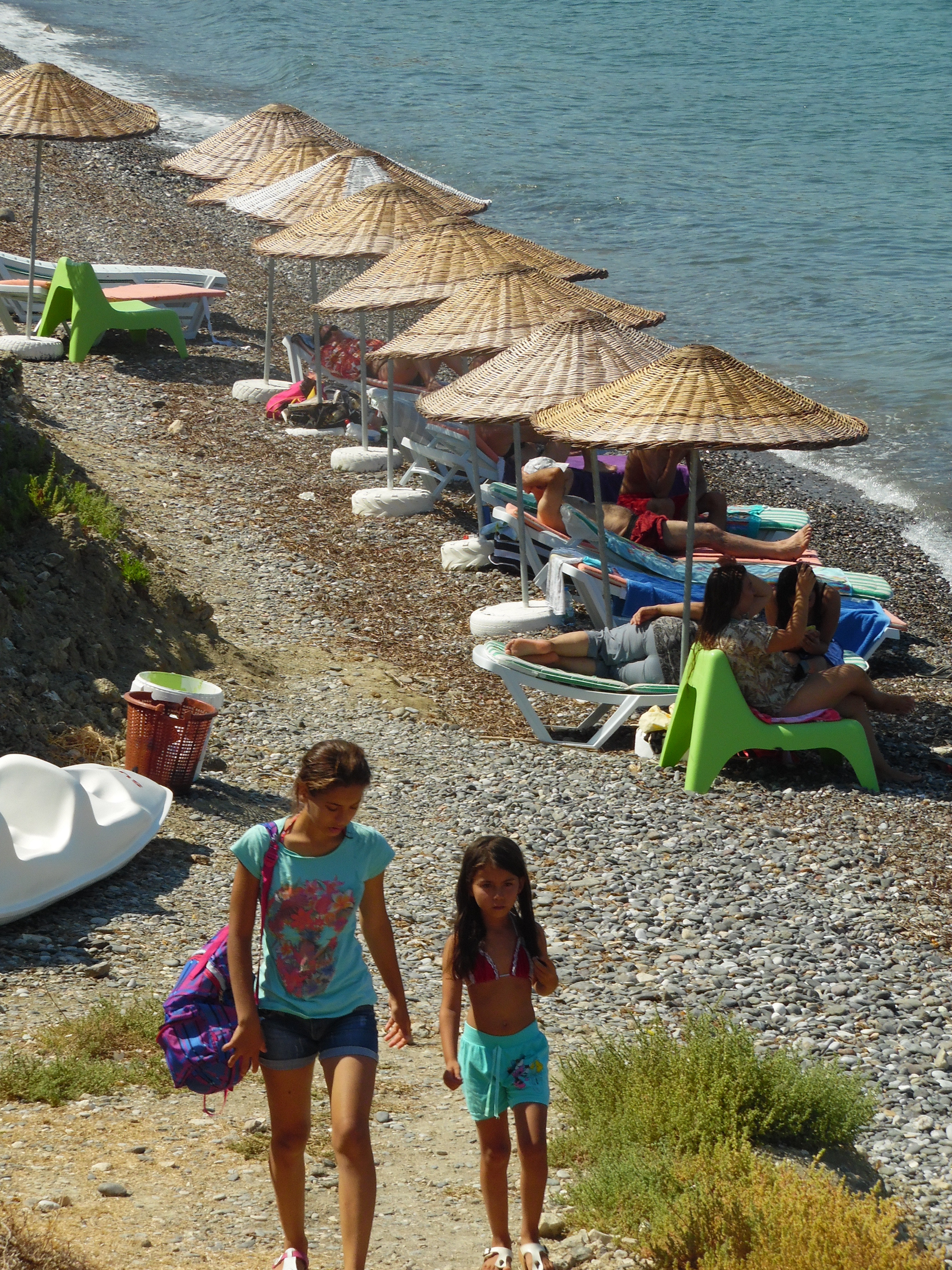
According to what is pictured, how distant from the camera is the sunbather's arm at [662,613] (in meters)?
7.88

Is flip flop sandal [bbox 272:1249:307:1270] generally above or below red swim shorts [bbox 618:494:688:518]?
below

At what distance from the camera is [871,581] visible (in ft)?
31.4

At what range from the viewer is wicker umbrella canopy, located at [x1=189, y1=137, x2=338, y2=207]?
14.9m

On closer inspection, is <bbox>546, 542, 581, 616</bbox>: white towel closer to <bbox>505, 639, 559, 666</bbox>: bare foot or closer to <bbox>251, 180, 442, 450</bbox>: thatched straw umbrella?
<bbox>505, 639, 559, 666</bbox>: bare foot

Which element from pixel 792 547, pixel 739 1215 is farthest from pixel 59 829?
pixel 792 547

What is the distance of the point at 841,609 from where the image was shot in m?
8.52

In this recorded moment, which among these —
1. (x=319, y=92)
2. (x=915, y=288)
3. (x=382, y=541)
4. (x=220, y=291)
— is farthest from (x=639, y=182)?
(x=382, y=541)

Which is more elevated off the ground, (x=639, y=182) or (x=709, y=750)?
(x=639, y=182)

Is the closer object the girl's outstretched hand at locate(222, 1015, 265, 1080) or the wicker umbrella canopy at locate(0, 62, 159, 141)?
the girl's outstretched hand at locate(222, 1015, 265, 1080)

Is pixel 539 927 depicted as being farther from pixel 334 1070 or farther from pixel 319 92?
pixel 319 92

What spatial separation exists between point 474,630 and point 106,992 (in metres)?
4.87

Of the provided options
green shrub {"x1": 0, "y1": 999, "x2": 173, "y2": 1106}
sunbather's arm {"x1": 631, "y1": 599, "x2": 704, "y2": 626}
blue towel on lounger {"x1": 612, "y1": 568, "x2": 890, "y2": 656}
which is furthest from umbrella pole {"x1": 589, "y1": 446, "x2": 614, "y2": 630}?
green shrub {"x1": 0, "y1": 999, "x2": 173, "y2": 1106}

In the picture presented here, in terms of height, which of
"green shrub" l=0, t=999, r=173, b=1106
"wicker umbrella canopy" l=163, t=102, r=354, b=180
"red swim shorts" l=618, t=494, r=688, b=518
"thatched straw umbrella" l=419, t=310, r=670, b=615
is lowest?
"green shrub" l=0, t=999, r=173, b=1106

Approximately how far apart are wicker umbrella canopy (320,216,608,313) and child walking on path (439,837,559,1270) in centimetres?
788
